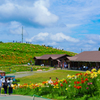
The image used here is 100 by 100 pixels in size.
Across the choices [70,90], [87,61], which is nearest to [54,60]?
[87,61]

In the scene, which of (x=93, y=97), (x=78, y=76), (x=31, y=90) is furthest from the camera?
(x=78, y=76)

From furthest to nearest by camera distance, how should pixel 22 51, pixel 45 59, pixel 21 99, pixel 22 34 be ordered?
pixel 22 34
pixel 22 51
pixel 45 59
pixel 21 99

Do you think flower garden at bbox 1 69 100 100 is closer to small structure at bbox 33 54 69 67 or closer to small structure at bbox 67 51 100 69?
small structure at bbox 67 51 100 69

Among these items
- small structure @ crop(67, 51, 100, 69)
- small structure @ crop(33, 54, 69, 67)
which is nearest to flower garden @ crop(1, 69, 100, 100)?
small structure @ crop(67, 51, 100, 69)

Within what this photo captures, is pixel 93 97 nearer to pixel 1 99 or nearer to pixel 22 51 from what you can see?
pixel 1 99

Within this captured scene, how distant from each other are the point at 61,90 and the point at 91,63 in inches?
1346

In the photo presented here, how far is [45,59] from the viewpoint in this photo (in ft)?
216

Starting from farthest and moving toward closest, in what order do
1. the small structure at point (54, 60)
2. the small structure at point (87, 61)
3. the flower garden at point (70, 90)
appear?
the small structure at point (54, 60) → the small structure at point (87, 61) → the flower garden at point (70, 90)

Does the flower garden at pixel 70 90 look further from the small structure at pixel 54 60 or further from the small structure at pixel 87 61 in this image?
the small structure at pixel 54 60

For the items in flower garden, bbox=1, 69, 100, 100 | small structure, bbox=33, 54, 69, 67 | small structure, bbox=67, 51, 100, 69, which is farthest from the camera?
small structure, bbox=33, 54, 69, 67

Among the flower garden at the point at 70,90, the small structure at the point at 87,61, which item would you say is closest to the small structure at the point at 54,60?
the small structure at the point at 87,61

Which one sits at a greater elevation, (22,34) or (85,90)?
(22,34)

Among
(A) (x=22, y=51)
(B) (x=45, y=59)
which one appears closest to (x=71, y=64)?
(B) (x=45, y=59)

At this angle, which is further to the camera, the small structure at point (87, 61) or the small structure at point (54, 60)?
the small structure at point (54, 60)
